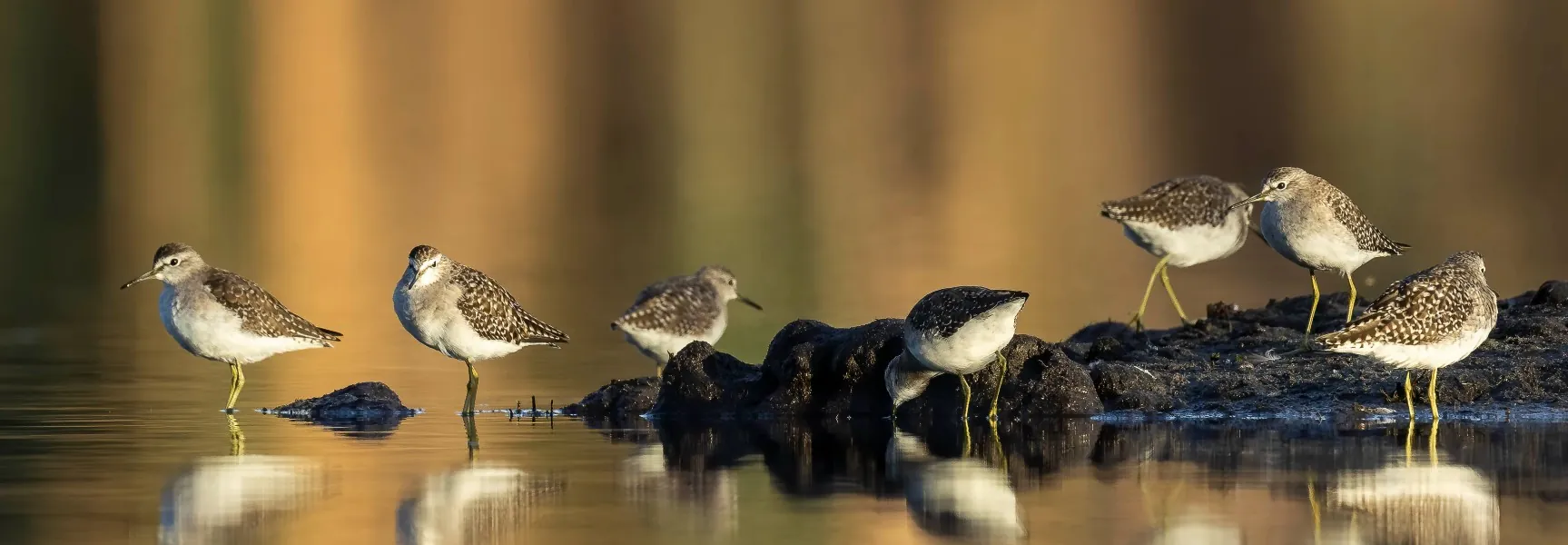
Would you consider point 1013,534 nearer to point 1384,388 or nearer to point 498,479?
point 498,479

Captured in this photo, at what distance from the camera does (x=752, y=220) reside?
44.2 m

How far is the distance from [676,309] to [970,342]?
20.9ft

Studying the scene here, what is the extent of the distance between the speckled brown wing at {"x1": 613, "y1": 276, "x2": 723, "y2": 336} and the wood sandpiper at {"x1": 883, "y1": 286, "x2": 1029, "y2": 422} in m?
5.05

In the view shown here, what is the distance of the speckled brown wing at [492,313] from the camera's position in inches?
774

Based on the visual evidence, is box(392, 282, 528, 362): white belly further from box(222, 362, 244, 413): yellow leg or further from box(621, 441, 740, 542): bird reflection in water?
box(621, 441, 740, 542): bird reflection in water

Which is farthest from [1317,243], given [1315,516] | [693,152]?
[693,152]

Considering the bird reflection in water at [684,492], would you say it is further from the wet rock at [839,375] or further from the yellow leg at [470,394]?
the yellow leg at [470,394]

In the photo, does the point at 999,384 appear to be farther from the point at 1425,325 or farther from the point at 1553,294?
the point at 1553,294

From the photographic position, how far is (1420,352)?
16828mm

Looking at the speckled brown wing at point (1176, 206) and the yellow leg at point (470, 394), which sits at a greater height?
the speckled brown wing at point (1176, 206)

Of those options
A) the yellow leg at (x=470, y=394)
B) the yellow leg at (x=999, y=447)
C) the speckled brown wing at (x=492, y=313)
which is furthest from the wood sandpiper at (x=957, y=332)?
the speckled brown wing at (x=492, y=313)

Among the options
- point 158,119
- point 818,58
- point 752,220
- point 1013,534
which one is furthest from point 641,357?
point 818,58

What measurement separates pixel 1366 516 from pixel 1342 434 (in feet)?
13.4

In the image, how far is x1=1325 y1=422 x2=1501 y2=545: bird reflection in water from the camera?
1185cm
